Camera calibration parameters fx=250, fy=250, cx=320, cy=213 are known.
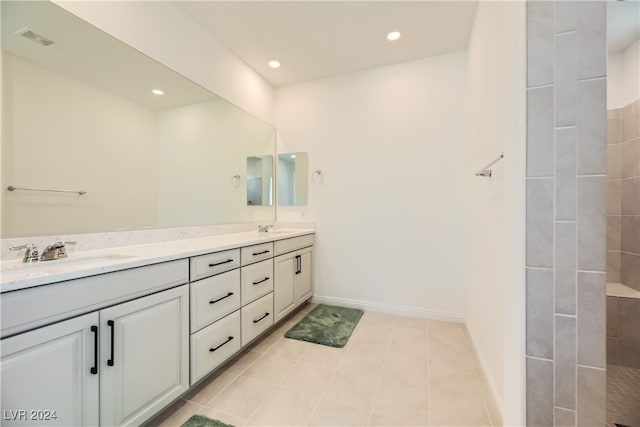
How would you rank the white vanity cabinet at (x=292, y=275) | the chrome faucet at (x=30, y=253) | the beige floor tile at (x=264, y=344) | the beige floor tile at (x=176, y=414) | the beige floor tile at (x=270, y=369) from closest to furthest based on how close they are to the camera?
the chrome faucet at (x=30, y=253), the beige floor tile at (x=176, y=414), the beige floor tile at (x=270, y=369), the beige floor tile at (x=264, y=344), the white vanity cabinet at (x=292, y=275)

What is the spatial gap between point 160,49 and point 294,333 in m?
2.46

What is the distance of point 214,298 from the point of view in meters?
1.54

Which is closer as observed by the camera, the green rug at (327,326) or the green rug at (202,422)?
the green rug at (202,422)

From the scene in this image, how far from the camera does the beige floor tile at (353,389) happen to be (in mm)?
1430

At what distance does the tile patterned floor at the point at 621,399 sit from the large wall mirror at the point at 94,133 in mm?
2628

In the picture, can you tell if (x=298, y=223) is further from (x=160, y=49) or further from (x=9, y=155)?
(x=9, y=155)

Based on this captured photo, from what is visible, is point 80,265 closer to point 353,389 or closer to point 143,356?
point 143,356

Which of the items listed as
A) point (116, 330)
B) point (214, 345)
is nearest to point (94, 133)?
point (116, 330)

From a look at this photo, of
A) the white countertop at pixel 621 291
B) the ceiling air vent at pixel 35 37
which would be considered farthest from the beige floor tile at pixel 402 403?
the ceiling air vent at pixel 35 37

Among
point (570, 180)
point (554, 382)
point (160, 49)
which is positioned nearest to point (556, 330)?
point (554, 382)

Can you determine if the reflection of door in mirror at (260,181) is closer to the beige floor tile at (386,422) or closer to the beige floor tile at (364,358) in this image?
the beige floor tile at (364,358)

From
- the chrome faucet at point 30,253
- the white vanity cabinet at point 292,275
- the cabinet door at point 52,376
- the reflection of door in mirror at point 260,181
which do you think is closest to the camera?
the cabinet door at point 52,376

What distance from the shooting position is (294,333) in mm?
2211

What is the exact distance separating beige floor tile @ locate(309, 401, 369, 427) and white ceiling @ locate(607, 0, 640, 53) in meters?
1.96
